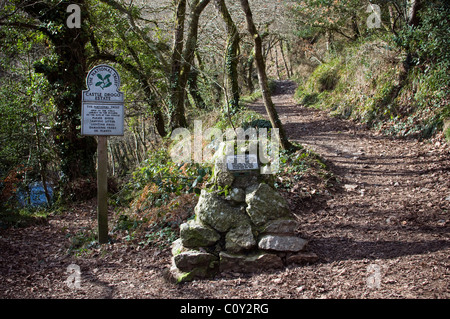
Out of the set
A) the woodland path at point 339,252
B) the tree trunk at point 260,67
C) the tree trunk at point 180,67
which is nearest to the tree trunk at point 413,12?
the woodland path at point 339,252

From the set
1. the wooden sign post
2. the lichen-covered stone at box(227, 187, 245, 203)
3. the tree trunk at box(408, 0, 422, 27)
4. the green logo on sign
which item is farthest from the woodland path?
the tree trunk at box(408, 0, 422, 27)

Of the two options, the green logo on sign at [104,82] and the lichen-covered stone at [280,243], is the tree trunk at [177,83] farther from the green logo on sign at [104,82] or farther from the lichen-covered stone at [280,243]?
the lichen-covered stone at [280,243]

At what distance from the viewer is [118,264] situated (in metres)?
5.03

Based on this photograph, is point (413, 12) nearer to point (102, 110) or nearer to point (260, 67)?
point (260, 67)

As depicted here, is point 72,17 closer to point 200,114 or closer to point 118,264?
point 200,114

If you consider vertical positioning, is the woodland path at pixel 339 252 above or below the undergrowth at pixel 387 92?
below

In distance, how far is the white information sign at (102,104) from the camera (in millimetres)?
5359

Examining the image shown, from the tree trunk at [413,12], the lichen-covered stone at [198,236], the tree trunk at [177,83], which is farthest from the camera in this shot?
the tree trunk at [177,83]

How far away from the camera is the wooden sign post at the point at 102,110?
5.36 meters

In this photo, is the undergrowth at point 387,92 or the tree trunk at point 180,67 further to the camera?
the tree trunk at point 180,67

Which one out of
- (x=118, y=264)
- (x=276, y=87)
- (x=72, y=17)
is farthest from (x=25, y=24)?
(x=276, y=87)

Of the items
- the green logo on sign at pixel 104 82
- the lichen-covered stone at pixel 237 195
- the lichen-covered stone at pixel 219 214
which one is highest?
the green logo on sign at pixel 104 82

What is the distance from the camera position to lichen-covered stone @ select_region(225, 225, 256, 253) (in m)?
4.36

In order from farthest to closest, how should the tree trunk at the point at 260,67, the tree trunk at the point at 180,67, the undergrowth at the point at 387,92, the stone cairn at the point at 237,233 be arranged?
the tree trunk at the point at 180,67 < the undergrowth at the point at 387,92 < the tree trunk at the point at 260,67 < the stone cairn at the point at 237,233
